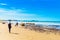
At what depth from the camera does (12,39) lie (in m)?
18.2

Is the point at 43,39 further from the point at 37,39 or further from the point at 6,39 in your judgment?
the point at 6,39

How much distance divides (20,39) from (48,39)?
129 inches

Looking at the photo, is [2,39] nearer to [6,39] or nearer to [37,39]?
[6,39]

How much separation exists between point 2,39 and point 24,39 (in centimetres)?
254

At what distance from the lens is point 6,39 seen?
18.3m

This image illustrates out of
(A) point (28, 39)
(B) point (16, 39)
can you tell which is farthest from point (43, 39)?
(B) point (16, 39)

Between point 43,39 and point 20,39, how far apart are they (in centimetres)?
269

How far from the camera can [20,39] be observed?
18.5 m

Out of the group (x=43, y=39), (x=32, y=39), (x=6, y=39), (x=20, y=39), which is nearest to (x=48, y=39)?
(x=43, y=39)

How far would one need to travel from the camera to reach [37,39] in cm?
1847

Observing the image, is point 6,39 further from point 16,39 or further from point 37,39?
point 37,39

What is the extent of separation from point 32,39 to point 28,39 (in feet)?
1.53

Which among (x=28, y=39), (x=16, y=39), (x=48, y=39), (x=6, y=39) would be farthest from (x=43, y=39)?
(x=6, y=39)

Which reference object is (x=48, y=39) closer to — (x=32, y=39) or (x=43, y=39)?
(x=43, y=39)
